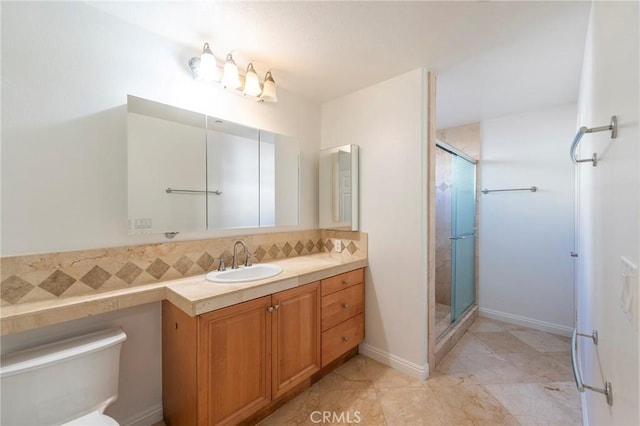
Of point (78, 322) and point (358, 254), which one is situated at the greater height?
point (358, 254)

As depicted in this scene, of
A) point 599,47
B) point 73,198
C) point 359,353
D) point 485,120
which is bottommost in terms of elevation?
point 359,353

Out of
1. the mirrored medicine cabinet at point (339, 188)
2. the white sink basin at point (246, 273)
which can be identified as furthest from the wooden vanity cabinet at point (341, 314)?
the mirrored medicine cabinet at point (339, 188)

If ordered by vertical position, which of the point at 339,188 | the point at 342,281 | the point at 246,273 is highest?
the point at 339,188

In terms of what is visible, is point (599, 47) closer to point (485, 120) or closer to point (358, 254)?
point (358, 254)

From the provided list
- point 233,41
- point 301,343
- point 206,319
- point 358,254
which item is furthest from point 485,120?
point 206,319

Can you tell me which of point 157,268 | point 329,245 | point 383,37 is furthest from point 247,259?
point 383,37

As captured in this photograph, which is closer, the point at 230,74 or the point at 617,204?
the point at 617,204

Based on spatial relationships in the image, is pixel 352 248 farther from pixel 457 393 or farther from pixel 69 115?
pixel 69 115

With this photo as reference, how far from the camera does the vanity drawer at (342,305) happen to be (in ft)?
6.17

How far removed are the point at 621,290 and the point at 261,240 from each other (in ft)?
6.37

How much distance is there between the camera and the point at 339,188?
236cm

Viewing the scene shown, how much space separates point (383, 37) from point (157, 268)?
2.02m

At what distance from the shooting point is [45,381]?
1063 mm
